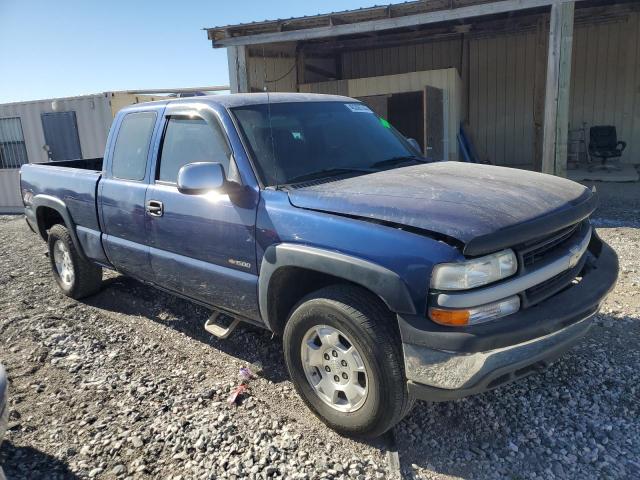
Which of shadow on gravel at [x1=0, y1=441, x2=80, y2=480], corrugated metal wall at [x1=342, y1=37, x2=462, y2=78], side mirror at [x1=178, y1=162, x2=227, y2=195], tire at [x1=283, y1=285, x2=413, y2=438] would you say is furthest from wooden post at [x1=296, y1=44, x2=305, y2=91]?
shadow on gravel at [x1=0, y1=441, x2=80, y2=480]

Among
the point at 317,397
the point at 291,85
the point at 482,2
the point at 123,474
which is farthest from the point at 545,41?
the point at 123,474

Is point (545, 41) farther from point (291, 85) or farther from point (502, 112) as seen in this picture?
point (291, 85)

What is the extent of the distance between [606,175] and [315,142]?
11240 millimetres

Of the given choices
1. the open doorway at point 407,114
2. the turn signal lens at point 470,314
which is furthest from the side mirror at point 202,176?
the open doorway at point 407,114

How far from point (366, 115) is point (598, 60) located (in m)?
13.0

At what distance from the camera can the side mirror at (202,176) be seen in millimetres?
3029

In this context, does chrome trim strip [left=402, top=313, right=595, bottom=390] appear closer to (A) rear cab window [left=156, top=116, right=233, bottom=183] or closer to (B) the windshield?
(B) the windshield

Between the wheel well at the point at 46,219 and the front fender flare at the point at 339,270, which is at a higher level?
the front fender flare at the point at 339,270

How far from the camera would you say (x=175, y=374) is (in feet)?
12.1

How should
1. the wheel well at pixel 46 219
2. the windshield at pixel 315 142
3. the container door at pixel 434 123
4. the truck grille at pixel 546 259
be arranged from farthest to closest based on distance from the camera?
the container door at pixel 434 123
the wheel well at pixel 46 219
the windshield at pixel 315 142
the truck grille at pixel 546 259

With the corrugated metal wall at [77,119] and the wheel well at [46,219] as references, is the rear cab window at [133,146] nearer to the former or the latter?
the wheel well at [46,219]

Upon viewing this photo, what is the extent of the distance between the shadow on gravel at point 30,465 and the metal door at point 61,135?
11.0m

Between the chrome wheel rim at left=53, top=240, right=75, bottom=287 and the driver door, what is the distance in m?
1.79

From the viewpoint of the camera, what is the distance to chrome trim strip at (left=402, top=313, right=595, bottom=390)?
91.0 inches
